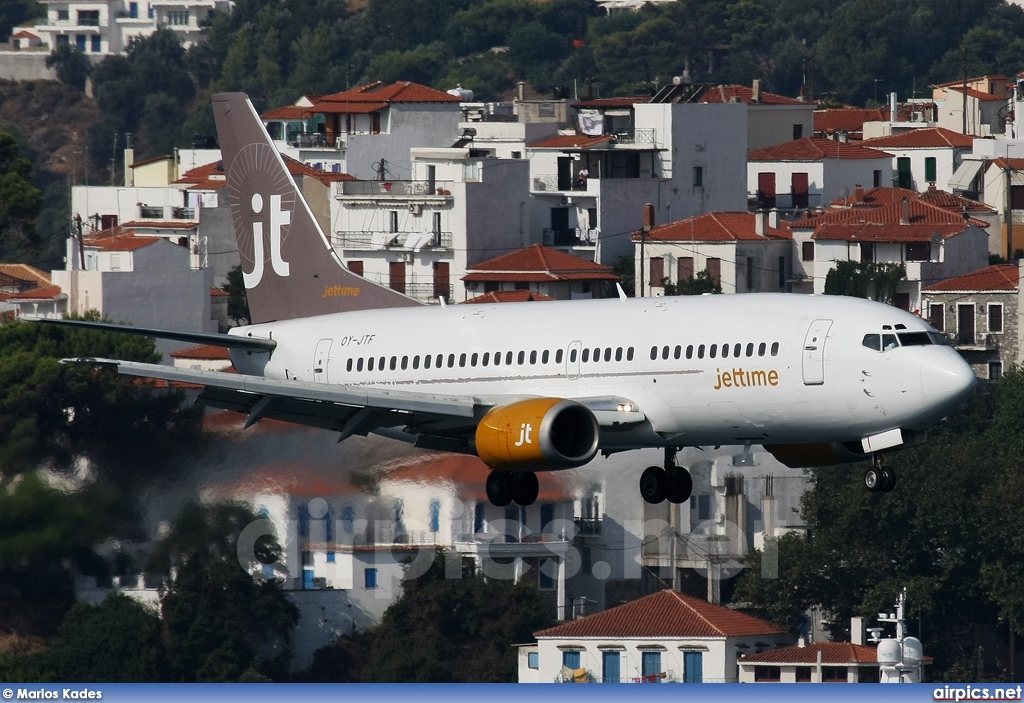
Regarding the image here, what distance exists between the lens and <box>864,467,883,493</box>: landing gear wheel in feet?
147

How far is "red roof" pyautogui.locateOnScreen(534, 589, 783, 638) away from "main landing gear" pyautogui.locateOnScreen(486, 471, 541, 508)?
42.0 meters

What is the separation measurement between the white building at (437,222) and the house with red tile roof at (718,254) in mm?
8280

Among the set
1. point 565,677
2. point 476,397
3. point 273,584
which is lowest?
point 565,677

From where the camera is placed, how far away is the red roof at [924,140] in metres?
173

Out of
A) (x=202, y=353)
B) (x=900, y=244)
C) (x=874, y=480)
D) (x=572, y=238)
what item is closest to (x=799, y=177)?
(x=572, y=238)

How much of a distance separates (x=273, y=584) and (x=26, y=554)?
12.2m

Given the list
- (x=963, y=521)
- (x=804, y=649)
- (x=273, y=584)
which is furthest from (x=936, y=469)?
(x=273, y=584)

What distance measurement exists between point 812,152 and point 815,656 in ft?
235

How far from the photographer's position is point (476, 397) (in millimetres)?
48406

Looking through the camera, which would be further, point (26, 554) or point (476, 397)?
point (26, 554)

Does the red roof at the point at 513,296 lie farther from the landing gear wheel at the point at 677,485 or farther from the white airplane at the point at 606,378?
the landing gear wheel at the point at 677,485

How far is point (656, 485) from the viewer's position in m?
48.8

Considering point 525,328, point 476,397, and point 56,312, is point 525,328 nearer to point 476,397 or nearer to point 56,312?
point 476,397

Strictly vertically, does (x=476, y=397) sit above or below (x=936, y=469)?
above
